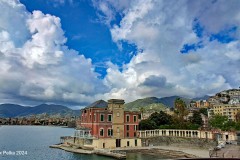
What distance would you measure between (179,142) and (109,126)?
39.0 feet

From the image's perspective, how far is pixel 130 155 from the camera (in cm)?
3806

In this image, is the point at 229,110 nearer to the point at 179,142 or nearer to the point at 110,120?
the point at 179,142

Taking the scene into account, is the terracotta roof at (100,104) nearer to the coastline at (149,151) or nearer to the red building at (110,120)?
the red building at (110,120)

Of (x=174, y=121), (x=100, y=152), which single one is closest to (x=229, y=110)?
(x=174, y=121)

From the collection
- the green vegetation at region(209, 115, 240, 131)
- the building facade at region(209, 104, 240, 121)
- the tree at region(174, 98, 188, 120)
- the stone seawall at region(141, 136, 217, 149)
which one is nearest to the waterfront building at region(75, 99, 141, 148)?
the stone seawall at region(141, 136, 217, 149)

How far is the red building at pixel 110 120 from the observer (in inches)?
1725

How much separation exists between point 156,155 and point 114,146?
25.8 feet

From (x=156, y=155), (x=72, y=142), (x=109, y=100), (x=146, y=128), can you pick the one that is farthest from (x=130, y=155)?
(x=146, y=128)

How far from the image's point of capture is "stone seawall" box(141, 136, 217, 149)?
4119cm

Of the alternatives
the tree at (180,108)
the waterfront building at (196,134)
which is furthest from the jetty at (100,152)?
the tree at (180,108)

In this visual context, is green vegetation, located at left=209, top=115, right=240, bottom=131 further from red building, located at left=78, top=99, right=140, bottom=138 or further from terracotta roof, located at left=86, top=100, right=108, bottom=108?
terracotta roof, located at left=86, top=100, right=108, bottom=108

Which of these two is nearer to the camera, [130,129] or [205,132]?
[205,132]

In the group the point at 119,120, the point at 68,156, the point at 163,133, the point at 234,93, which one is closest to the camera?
the point at 68,156

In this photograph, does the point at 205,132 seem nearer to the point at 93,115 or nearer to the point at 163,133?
the point at 163,133
